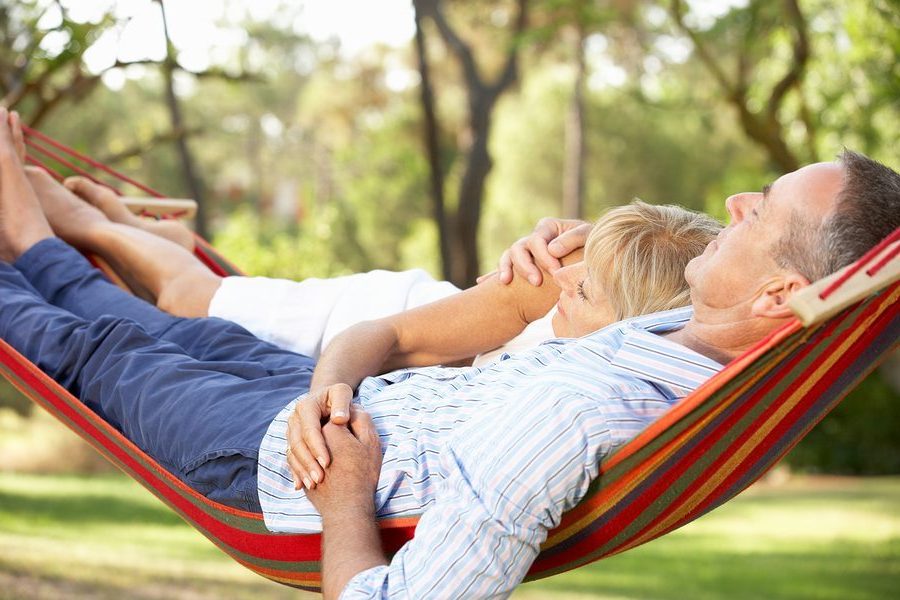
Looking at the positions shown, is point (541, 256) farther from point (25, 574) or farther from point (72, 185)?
point (25, 574)

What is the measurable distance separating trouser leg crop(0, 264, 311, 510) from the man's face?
2.36ft

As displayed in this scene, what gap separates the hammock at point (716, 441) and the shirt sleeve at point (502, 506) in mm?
66

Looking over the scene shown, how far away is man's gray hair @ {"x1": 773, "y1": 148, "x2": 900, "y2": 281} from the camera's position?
1379 millimetres

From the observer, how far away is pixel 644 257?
1.72 metres

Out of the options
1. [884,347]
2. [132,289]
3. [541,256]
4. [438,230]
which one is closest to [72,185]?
[132,289]

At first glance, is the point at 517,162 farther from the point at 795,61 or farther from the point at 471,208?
the point at 795,61

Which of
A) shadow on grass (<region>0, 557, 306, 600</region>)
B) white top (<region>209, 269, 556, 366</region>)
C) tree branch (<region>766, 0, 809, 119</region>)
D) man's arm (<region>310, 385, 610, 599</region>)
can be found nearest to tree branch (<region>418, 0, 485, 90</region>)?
tree branch (<region>766, 0, 809, 119</region>)

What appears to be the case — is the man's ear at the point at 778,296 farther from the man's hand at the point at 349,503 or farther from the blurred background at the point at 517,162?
the blurred background at the point at 517,162

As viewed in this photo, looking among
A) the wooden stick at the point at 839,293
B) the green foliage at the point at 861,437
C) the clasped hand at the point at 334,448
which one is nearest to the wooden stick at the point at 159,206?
the clasped hand at the point at 334,448

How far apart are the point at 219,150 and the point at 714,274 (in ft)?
119

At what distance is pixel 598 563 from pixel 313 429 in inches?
221

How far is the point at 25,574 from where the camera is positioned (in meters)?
4.75

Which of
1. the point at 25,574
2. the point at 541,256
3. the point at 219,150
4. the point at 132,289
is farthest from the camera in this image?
the point at 219,150

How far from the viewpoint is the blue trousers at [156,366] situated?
1736mm
